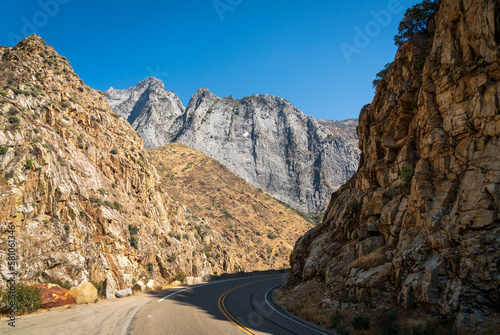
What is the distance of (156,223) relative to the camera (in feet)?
119

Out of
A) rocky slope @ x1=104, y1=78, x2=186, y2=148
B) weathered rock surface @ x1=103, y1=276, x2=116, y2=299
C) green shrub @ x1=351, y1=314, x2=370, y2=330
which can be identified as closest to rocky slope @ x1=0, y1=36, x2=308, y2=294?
weathered rock surface @ x1=103, y1=276, x2=116, y2=299

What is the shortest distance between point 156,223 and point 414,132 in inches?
1252

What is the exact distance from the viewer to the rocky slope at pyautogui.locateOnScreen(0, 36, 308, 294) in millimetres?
18609

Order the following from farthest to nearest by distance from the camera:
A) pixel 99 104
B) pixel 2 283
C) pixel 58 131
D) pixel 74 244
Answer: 1. pixel 99 104
2. pixel 58 131
3. pixel 74 244
4. pixel 2 283

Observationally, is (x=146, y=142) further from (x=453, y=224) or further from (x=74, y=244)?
(x=453, y=224)

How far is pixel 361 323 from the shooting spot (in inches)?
397

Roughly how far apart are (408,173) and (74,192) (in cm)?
2612

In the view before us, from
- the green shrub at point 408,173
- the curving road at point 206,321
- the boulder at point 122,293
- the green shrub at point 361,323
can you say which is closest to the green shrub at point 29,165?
the boulder at point 122,293

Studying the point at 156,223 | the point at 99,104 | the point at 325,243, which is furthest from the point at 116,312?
the point at 99,104

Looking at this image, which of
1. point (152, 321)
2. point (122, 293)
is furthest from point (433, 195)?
point (122, 293)

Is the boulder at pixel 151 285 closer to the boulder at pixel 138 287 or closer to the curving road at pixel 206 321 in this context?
the boulder at pixel 138 287

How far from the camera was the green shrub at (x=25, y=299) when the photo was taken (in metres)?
9.52

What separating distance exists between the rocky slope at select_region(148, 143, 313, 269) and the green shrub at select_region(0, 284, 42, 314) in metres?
46.7

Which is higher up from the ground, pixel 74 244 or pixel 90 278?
pixel 74 244
